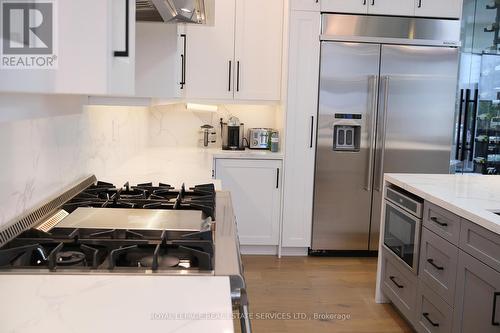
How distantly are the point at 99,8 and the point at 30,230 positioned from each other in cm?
77

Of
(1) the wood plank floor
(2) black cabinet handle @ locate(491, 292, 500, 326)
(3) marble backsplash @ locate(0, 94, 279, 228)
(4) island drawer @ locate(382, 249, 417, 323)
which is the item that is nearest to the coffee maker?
(3) marble backsplash @ locate(0, 94, 279, 228)

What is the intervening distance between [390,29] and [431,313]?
2.42 m

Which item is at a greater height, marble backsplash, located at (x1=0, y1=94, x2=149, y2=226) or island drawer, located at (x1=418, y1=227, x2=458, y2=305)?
marble backsplash, located at (x1=0, y1=94, x2=149, y2=226)

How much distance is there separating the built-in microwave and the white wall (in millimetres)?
1783

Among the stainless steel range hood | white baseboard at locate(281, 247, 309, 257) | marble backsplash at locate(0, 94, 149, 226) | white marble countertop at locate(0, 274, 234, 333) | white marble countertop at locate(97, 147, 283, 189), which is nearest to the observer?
white marble countertop at locate(0, 274, 234, 333)

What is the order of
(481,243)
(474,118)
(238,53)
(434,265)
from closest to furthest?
(481,243) → (434,265) → (238,53) → (474,118)

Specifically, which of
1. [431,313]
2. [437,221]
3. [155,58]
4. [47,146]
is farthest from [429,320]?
[47,146]

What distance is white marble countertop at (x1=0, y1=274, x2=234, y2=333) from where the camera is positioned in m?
0.98

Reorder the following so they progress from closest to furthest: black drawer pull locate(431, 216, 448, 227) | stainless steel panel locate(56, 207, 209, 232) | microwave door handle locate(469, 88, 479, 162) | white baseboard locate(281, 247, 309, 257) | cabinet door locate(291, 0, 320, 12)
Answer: stainless steel panel locate(56, 207, 209, 232)
black drawer pull locate(431, 216, 448, 227)
cabinet door locate(291, 0, 320, 12)
white baseboard locate(281, 247, 309, 257)
microwave door handle locate(469, 88, 479, 162)

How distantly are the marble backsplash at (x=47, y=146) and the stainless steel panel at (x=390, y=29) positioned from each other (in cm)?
201

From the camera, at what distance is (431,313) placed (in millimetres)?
2543

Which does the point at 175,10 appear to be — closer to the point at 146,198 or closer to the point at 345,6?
the point at 146,198

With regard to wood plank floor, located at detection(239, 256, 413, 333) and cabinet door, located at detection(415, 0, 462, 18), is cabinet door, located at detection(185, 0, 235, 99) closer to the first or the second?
wood plank floor, located at detection(239, 256, 413, 333)

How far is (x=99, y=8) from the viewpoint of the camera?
40.0 inches
